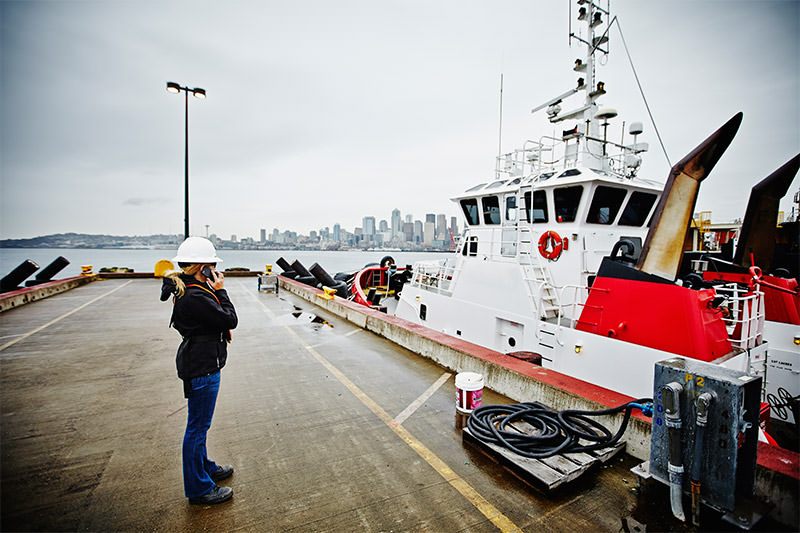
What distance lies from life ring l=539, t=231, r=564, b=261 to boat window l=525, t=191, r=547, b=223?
0.45 metres

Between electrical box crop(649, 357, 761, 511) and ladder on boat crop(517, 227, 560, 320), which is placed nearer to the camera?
electrical box crop(649, 357, 761, 511)

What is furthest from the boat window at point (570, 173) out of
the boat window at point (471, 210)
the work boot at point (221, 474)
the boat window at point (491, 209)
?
the work boot at point (221, 474)

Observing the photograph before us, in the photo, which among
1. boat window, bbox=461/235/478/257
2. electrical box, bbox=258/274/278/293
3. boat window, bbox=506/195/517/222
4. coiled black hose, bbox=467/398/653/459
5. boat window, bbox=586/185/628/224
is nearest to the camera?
coiled black hose, bbox=467/398/653/459

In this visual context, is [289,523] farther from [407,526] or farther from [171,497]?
[171,497]

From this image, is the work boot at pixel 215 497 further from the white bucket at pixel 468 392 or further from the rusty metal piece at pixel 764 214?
the rusty metal piece at pixel 764 214

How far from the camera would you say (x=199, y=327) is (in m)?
2.79

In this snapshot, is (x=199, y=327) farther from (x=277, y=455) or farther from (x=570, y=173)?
(x=570, y=173)

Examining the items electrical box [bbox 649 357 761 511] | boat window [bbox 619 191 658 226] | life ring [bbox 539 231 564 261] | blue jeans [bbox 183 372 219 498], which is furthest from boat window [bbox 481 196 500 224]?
blue jeans [bbox 183 372 219 498]

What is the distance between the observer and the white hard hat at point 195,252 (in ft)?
9.17

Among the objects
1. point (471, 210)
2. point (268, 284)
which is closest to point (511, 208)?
point (471, 210)

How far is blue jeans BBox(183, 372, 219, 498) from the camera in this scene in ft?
9.02

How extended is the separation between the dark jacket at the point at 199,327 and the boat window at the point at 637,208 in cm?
910

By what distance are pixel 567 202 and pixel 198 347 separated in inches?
321

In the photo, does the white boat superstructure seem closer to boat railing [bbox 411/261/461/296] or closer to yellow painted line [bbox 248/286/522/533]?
boat railing [bbox 411/261/461/296]
